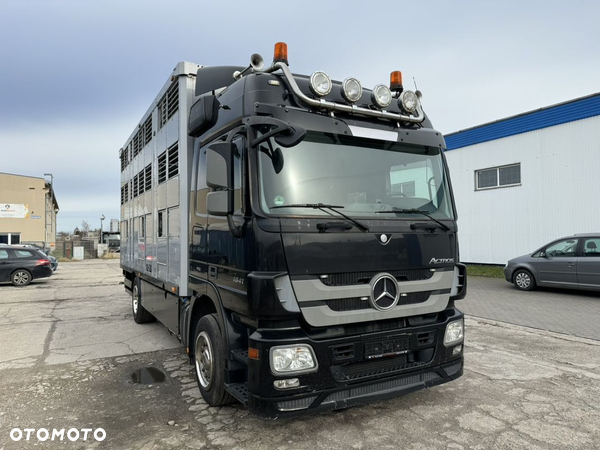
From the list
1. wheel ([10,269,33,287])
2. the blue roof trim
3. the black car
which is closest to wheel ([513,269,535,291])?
the blue roof trim

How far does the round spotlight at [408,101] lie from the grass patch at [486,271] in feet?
41.1

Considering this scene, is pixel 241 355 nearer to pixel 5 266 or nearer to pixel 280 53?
pixel 280 53

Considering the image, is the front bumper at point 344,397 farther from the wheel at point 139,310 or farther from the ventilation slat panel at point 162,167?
the wheel at point 139,310

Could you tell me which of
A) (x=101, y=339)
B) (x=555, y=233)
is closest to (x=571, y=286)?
(x=555, y=233)

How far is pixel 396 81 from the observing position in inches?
171

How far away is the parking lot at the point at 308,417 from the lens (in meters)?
3.31

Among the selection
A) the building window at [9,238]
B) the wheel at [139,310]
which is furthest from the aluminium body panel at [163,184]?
the building window at [9,238]

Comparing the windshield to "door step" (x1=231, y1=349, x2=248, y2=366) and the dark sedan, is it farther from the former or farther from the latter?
the dark sedan

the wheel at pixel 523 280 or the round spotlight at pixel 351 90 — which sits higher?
the round spotlight at pixel 351 90

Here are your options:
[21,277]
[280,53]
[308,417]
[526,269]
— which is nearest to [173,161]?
[280,53]

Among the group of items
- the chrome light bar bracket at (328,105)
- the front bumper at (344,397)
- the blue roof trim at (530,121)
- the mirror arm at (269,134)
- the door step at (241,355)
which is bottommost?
the front bumper at (344,397)

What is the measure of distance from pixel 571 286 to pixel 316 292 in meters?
9.94

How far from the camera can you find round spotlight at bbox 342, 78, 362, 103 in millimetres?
3553

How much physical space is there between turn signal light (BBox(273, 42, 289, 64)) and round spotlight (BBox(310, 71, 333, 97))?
0.34m
